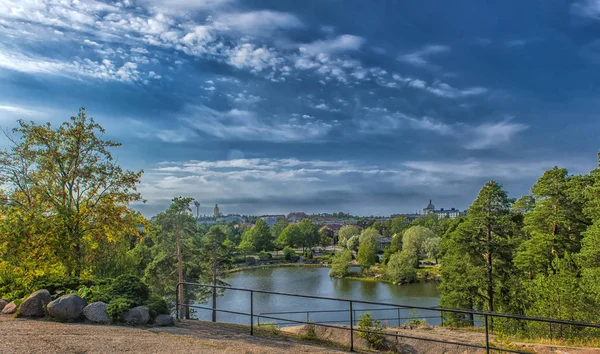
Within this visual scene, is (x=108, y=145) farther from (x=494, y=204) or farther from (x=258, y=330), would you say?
(x=494, y=204)

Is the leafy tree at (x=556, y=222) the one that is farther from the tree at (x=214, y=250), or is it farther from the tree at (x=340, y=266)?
the tree at (x=340, y=266)

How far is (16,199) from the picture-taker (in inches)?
461

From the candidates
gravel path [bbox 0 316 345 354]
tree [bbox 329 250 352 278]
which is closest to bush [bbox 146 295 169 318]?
gravel path [bbox 0 316 345 354]

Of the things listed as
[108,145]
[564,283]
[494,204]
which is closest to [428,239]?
[494,204]

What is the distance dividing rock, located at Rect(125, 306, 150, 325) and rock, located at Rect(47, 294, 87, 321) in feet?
3.31

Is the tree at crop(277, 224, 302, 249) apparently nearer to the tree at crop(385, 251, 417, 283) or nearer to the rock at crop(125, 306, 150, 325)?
the tree at crop(385, 251, 417, 283)

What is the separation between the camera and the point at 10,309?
27.7 ft

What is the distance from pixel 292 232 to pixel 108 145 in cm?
9654

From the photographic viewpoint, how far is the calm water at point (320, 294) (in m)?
28.2

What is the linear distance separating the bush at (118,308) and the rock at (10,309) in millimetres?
2191

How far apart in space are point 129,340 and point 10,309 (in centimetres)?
383

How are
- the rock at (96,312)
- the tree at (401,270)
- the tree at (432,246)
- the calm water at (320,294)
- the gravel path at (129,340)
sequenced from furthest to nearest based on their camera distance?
the tree at (432,246) < the tree at (401,270) < the calm water at (320,294) < the rock at (96,312) < the gravel path at (129,340)

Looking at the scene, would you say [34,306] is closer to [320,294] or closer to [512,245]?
[512,245]

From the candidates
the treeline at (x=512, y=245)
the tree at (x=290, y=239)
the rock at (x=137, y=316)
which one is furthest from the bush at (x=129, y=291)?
the tree at (x=290, y=239)
